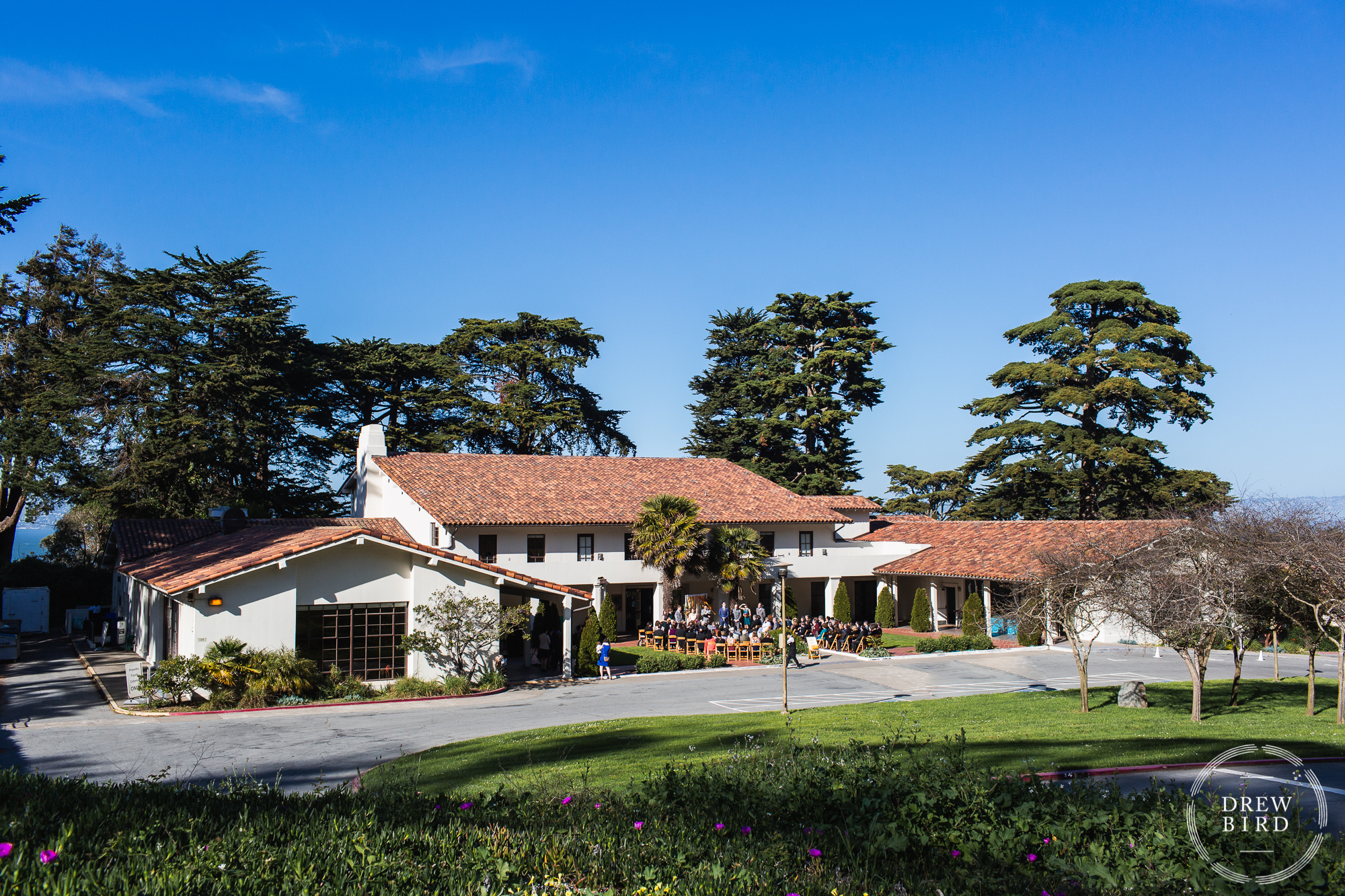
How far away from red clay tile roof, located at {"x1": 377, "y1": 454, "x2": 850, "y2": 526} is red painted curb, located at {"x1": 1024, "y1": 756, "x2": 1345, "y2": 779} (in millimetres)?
25000

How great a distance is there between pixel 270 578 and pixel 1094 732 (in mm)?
18273

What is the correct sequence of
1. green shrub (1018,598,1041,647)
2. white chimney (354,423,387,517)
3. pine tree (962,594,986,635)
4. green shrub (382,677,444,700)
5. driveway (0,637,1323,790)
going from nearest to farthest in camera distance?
driveway (0,637,1323,790)
green shrub (1018,598,1041,647)
green shrub (382,677,444,700)
pine tree (962,594,986,635)
white chimney (354,423,387,517)

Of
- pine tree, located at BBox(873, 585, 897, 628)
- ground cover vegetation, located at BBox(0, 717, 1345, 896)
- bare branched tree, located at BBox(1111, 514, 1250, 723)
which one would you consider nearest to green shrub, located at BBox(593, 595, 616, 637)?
pine tree, located at BBox(873, 585, 897, 628)

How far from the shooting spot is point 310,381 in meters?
46.8

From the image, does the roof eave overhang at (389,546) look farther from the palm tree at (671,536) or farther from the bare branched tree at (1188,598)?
the bare branched tree at (1188,598)

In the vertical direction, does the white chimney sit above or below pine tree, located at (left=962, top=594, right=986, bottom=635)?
above

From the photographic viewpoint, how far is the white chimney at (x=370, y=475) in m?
38.9

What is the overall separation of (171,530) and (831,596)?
2698 cm

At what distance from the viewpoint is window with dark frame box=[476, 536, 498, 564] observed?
1326 inches

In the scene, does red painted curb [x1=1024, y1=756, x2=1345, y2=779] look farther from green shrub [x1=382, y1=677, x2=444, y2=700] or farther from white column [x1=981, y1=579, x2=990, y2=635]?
white column [x1=981, y1=579, x2=990, y2=635]

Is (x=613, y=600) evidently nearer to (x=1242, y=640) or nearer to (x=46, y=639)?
(x=46, y=639)

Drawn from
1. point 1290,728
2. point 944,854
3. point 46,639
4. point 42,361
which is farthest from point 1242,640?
point 42,361

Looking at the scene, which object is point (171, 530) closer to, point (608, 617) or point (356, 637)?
point (356, 637)

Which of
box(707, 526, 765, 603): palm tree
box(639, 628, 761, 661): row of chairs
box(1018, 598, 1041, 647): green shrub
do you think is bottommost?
box(639, 628, 761, 661): row of chairs
